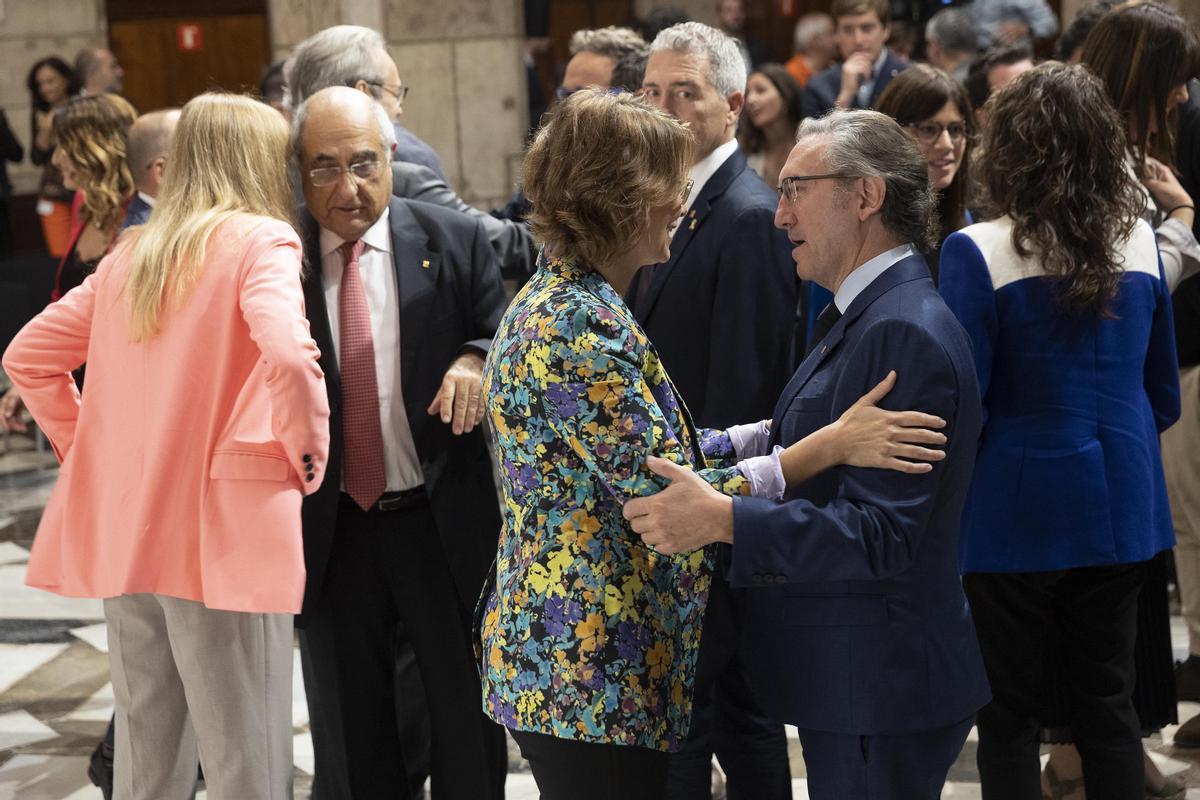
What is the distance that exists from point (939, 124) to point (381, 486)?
73.7 inches

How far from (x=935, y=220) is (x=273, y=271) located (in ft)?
3.96

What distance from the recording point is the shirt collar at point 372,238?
309 centimetres

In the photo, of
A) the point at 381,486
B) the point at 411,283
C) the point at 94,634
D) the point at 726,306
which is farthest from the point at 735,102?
the point at 94,634

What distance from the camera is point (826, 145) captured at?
→ 2.30 metres

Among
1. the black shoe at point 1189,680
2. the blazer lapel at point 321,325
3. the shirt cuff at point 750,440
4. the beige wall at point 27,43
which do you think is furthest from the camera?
the beige wall at point 27,43

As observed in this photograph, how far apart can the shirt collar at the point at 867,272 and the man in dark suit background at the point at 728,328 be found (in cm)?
74

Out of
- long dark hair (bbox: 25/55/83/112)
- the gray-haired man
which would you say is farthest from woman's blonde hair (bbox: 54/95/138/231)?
long dark hair (bbox: 25/55/83/112)

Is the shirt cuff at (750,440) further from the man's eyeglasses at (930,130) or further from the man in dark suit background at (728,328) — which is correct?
the man's eyeglasses at (930,130)

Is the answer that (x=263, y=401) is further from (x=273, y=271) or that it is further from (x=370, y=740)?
(x=370, y=740)

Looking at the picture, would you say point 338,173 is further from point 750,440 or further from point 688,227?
point 750,440

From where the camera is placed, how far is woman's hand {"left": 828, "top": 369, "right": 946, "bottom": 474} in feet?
6.88

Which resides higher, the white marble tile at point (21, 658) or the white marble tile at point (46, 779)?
the white marble tile at point (46, 779)

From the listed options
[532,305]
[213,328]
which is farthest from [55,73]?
[532,305]

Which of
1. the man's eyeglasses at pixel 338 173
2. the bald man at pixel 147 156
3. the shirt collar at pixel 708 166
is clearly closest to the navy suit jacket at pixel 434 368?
the man's eyeglasses at pixel 338 173
